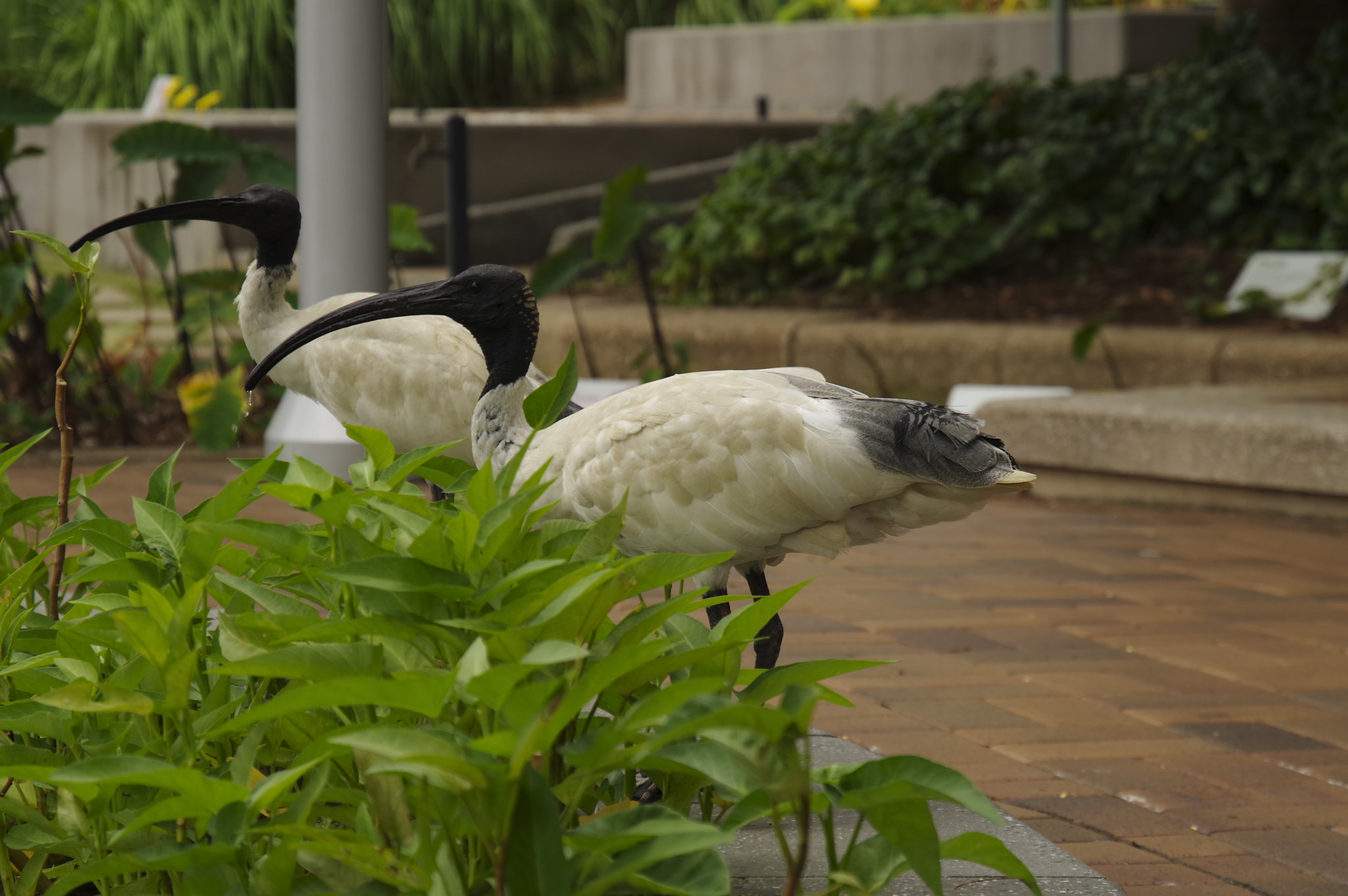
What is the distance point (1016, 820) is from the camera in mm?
2828

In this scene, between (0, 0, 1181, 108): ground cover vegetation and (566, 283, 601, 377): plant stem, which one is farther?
(0, 0, 1181, 108): ground cover vegetation

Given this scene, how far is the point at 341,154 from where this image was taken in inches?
187

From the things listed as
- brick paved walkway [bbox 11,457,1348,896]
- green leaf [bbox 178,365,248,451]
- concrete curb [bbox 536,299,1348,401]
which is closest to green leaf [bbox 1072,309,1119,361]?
concrete curb [bbox 536,299,1348,401]

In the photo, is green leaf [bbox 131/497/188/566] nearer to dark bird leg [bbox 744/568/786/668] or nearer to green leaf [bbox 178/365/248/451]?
dark bird leg [bbox 744/568/786/668]

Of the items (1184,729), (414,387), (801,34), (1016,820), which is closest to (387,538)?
(1016,820)

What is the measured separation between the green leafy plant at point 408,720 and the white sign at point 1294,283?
6762 millimetres

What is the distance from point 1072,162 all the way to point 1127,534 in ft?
14.7

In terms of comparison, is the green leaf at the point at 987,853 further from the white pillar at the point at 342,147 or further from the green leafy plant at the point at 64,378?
the white pillar at the point at 342,147

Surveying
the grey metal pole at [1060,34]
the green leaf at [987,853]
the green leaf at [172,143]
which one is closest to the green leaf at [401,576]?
the green leaf at [987,853]

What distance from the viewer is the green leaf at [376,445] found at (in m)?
2.60

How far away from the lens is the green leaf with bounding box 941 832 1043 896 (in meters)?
1.95

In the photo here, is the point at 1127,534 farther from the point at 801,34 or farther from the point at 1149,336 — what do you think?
the point at 801,34

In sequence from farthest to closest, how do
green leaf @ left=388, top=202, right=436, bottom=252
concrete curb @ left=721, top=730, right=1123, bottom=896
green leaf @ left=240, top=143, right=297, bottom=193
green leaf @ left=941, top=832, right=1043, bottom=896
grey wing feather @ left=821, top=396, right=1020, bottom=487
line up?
green leaf @ left=240, top=143, right=297, bottom=193, green leaf @ left=388, top=202, right=436, bottom=252, grey wing feather @ left=821, top=396, right=1020, bottom=487, concrete curb @ left=721, top=730, right=1123, bottom=896, green leaf @ left=941, top=832, right=1043, bottom=896

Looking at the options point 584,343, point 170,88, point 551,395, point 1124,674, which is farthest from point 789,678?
point 170,88
